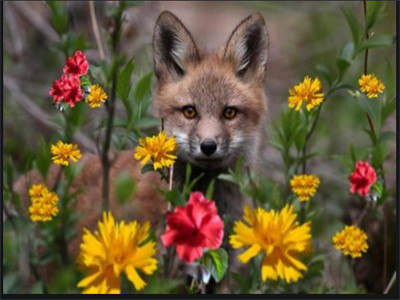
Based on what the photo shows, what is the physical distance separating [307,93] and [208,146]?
0.61 meters

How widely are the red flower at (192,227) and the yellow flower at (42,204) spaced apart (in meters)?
0.36

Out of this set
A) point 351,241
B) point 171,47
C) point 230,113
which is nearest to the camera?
point 351,241

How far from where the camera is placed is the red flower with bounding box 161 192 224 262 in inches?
74.0

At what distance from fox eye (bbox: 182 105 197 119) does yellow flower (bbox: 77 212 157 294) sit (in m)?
1.03

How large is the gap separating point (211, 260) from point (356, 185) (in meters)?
0.59

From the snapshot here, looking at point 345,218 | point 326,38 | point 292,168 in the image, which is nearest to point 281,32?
point 326,38

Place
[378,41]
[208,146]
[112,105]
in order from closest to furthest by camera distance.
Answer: [112,105] < [378,41] < [208,146]

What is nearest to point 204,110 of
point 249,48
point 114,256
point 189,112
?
point 189,112

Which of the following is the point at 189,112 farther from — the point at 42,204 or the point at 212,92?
the point at 42,204

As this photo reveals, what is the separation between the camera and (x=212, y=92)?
9.63 feet

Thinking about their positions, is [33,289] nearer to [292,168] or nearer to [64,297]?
[64,297]

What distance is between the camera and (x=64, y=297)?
6.53 ft

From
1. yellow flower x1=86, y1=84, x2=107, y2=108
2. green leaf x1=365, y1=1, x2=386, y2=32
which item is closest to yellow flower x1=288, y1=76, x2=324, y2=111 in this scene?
green leaf x1=365, y1=1, x2=386, y2=32

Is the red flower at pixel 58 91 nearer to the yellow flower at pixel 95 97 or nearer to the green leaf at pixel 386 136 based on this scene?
the yellow flower at pixel 95 97
